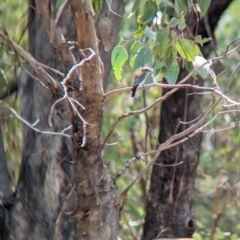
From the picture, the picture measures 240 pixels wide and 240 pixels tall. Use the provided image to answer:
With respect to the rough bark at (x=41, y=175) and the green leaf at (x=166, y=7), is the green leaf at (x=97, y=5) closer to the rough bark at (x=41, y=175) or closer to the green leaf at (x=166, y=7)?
the green leaf at (x=166, y=7)

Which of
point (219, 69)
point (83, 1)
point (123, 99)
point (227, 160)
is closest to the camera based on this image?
point (83, 1)

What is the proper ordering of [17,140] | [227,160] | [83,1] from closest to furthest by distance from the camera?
[83,1], [17,140], [227,160]

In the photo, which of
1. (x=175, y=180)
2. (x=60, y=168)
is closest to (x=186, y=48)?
(x=60, y=168)

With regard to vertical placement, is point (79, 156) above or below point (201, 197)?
above

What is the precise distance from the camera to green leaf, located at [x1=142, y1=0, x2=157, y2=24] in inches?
73.1

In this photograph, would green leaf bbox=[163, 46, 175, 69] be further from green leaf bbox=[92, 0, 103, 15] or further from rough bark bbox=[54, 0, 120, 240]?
green leaf bbox=[92, 0, 103, 15]

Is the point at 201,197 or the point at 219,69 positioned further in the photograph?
the point at 201,197

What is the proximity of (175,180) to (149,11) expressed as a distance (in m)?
1.40

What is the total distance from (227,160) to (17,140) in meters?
2.71

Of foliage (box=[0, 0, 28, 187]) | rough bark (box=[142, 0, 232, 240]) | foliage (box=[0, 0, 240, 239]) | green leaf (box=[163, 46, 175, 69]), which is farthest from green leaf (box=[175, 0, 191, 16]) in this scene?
rough bark (box=[142, 0, 232, 240])

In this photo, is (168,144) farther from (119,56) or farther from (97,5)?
(97,5)

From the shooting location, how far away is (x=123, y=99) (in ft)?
16.2

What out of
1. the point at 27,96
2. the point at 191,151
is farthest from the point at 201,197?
the point at 27,96

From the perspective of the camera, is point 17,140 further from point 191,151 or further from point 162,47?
point 162,47
